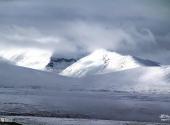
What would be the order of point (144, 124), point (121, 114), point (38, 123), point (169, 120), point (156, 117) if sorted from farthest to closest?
point (121, 114) → point (156, 117) → point (169, 120) → point (144, 124) → point (38, 123)

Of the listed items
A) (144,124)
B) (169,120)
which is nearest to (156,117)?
(169,120)

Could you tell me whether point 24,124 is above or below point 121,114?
below

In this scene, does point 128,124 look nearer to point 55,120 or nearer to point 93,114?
point 55,120

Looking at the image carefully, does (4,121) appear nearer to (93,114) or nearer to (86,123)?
(86,123)

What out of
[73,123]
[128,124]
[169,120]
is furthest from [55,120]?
[169,120]

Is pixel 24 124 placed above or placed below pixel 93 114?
below

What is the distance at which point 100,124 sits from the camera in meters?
106

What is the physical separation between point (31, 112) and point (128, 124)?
3313 centimetres

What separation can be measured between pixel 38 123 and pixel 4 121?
9280mm

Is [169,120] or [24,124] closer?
[24,124]

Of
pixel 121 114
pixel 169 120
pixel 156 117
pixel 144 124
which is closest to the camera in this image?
pixel 144 124

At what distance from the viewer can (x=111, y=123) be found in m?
110

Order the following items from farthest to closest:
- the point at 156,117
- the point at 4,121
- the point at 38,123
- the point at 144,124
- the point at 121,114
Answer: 1. the point at 121,114
2. the point at 156,117
3. the point at 144,124
4. the point at 38,123
5. the point at 4,121

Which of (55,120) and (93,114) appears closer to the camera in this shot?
(55,120)
